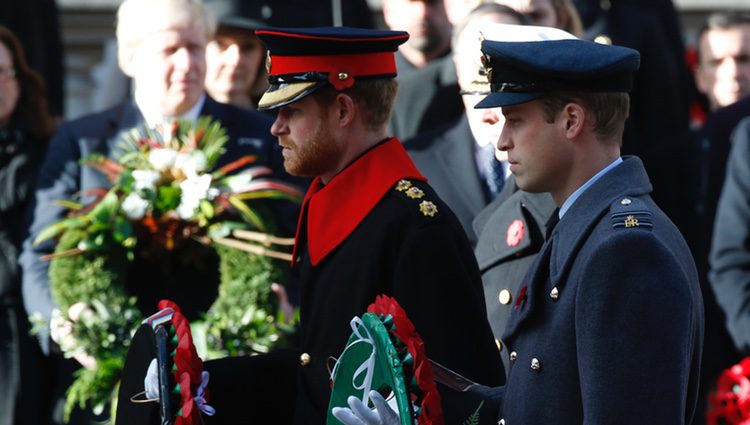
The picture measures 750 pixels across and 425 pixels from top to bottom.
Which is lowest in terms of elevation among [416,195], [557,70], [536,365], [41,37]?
[41,37]

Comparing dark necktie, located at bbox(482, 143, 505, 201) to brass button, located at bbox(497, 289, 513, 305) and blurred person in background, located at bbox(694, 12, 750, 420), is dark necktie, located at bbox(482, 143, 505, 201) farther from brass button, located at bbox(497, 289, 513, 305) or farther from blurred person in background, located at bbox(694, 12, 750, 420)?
blurred person in background, located at bbox(694, 12, 750, 420)

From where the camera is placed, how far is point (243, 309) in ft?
18.7

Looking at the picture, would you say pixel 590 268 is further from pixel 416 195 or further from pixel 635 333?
pixel 416 195

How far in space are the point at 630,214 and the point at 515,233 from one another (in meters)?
1.54

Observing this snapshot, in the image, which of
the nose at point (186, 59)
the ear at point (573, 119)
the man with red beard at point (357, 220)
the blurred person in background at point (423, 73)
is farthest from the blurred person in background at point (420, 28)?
the ear at point (573, 119)

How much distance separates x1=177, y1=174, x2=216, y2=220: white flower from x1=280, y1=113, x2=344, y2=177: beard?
1366 millimetres

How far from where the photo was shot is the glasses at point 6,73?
23.4 ft

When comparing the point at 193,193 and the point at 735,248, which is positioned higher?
the point at 193,193

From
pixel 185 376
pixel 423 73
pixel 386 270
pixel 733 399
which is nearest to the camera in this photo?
pixel 185 376

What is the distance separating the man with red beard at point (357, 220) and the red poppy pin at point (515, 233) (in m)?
0.64

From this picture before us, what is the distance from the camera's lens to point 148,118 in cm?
639

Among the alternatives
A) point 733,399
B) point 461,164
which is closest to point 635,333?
point 733,399

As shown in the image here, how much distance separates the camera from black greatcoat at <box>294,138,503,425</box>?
13.5 feet

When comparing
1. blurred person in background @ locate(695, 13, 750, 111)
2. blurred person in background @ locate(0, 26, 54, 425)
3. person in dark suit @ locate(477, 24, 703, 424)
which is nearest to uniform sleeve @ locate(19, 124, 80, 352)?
blurred person in background @ locate(0, 26, 54, 425)
